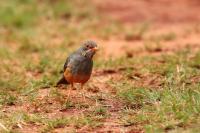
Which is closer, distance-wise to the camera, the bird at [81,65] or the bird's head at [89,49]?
the bird at [81,65]

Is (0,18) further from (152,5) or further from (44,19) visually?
(152,5)

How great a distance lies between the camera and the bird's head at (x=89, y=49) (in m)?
7.57

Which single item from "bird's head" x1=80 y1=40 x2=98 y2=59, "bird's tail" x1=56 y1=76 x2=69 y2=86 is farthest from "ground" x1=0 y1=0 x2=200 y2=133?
"bird's head" x1=80 y1=40 x2=98 y2=59

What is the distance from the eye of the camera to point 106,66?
378 inches

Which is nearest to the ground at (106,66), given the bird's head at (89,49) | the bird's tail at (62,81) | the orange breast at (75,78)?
the bird's tail at (62,81)

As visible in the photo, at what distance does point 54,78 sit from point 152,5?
6900 mm

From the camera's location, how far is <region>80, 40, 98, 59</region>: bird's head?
24.8 feet

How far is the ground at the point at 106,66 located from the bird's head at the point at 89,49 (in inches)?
18.2

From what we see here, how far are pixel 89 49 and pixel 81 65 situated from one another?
0.24 metres

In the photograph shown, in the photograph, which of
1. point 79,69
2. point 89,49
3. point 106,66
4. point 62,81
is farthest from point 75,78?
point 106,66

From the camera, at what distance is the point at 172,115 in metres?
6.50

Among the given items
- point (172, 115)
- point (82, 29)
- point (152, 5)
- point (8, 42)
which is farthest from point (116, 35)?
point (172, 115)

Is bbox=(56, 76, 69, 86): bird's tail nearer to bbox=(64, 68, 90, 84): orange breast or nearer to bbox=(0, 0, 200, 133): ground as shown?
bbox=(0, 0, 200, 133): ground

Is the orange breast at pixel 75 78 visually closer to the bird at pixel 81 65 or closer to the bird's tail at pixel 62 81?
the bird at pixel 81 65
